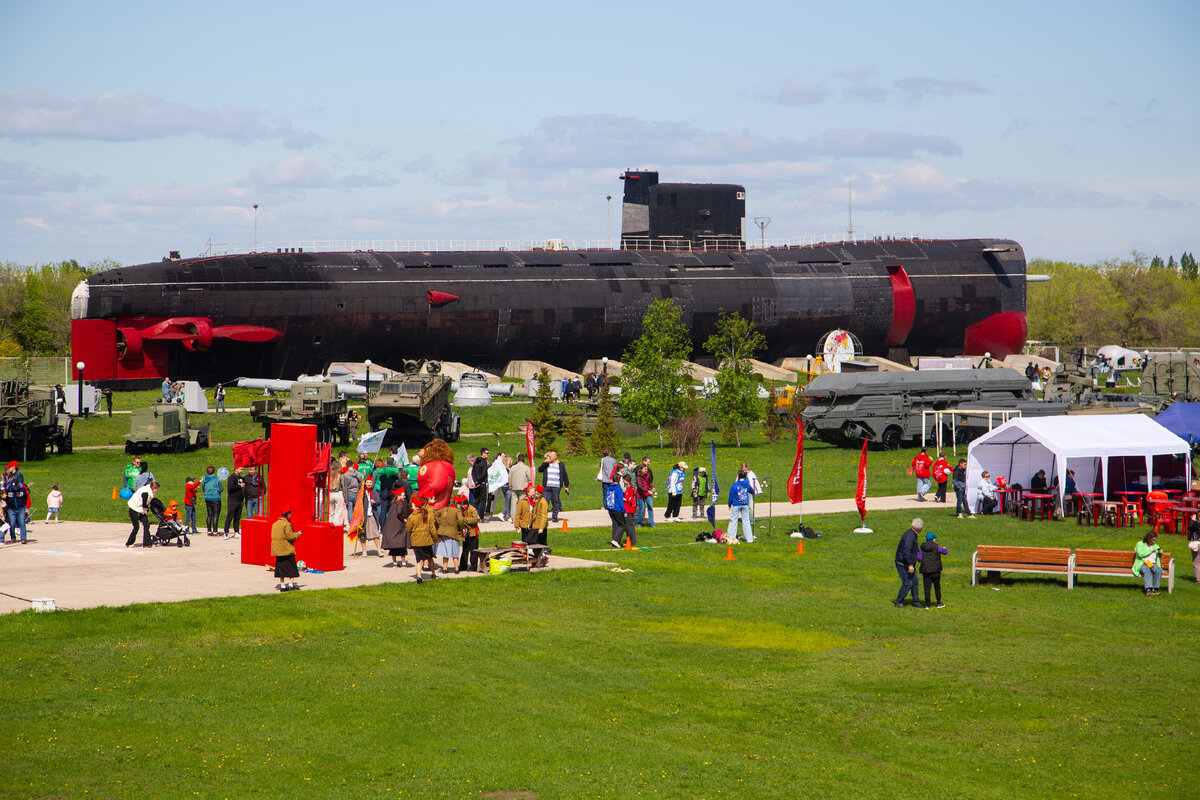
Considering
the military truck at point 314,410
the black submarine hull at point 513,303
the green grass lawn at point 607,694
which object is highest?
the black submarine hull at point 513,303

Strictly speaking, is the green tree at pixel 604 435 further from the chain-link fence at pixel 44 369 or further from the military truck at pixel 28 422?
the chain-link fence at pixel 44 369

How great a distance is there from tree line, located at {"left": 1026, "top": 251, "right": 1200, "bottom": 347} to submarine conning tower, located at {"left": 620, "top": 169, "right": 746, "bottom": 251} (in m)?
57.1

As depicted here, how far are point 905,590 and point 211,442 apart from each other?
35.6 meters

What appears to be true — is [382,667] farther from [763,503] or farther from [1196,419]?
[1196,419]

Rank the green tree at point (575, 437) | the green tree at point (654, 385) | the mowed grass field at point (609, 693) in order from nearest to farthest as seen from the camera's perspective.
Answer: the mowed grass field at point (609, 693), the green tree at point (575, 437), the green tree at point (654, 385)

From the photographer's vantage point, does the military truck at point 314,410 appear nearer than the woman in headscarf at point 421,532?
No

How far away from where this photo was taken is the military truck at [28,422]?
41000mm

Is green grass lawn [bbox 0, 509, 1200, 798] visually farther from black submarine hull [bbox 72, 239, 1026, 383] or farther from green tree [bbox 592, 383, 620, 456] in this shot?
black submarine hull [bbox 72, 239, 1026, 383]

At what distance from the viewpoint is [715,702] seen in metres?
13.8

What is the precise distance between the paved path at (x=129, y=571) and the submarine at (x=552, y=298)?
33.8 m

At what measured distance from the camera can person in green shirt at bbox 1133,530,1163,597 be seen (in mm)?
20328

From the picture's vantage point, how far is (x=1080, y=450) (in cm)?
2817

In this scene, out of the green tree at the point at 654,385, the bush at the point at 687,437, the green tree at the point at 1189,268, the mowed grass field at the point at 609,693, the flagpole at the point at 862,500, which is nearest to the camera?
the mowed grass field at the point at 609,693

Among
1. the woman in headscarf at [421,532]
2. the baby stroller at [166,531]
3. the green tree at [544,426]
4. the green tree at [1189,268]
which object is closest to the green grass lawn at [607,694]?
the woman in headscarf at [421,532]
